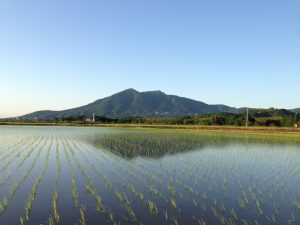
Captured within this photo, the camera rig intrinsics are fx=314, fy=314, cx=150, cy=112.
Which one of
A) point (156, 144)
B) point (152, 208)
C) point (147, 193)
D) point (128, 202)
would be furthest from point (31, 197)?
point (156, 144)

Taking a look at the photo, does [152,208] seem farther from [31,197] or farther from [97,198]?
[31,197]

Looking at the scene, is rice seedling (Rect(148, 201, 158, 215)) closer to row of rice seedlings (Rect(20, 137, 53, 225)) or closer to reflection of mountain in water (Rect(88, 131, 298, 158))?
row of rice seedlings (Rect(20, 137, 53, 225))

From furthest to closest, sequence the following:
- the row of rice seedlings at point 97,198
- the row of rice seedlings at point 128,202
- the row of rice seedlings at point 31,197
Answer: the row of rice seedlings at point 128,202 → the row of rice seedlings at point 97,198 → the row of rice seedlings at point 31,197

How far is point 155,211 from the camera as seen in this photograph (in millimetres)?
7719

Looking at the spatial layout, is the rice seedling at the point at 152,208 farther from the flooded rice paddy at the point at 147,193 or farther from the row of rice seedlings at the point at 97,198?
the row of rice seedlings at the point at 97,198

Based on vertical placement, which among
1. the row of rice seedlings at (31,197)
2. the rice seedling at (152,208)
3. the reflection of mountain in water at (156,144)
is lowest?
the rice seedling at (152,208)

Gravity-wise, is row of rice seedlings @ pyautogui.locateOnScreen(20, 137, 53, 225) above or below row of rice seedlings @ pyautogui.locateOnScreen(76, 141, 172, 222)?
above

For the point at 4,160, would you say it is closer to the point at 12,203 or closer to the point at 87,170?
the point at 87,170

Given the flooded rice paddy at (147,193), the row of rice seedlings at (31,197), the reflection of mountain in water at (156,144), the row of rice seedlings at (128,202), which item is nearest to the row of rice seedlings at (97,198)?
the flooded rice paddy at (147,193)

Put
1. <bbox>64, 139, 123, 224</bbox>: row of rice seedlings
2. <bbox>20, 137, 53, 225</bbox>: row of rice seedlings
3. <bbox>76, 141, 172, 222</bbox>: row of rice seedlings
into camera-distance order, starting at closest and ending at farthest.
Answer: <bbox>20, 137, 53, 225</bbox>: row of rice seedlings → <bbox>64, 139, 123, 224</bbox>: row of rice seedlings → <bbox>76, 141, 172, 222</bbox>: row of rice seedlings

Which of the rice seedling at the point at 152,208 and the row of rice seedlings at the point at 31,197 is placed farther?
the rice seedling at the point at 152,208

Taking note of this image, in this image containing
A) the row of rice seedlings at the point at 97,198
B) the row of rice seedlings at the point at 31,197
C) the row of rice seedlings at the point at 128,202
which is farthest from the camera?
the row of rice seedlings at the point at 128,202

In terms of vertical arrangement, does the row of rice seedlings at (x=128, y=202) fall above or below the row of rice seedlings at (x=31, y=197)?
below

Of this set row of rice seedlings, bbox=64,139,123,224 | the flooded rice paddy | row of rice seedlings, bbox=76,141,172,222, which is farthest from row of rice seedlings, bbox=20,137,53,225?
row of rice seedlings, bbox=76,141,172,222
